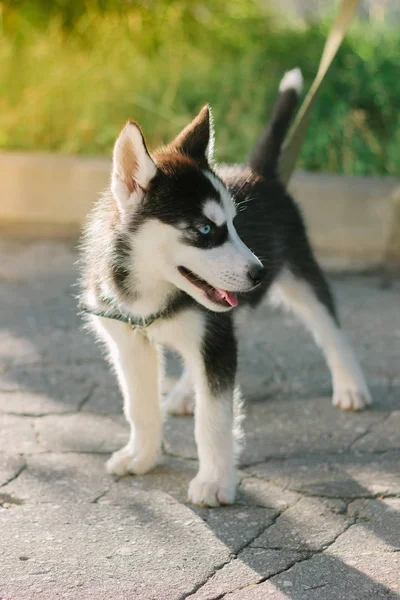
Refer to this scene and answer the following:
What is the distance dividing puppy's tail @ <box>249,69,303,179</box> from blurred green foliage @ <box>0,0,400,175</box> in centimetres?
276

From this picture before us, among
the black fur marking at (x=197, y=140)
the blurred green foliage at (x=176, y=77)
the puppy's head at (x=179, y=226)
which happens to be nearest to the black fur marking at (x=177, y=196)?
the puppy's head at (x=179, y=226)

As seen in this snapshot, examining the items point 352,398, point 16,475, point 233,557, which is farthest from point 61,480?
point 352,398

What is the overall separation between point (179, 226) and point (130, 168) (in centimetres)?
27

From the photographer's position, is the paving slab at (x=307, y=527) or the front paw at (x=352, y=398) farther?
the front paw at (x=352, y=398)

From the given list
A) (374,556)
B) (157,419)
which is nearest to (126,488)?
(157,419)

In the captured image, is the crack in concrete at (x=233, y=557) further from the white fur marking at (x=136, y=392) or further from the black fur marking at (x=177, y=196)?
the black fur marking at (x=177, y=196)

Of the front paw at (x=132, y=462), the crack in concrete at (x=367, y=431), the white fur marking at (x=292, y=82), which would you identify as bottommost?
the front paw at (x=132, y=462)

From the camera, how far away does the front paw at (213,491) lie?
10.7 feet

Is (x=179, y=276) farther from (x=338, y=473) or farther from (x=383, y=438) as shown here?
(x=383, y=438)

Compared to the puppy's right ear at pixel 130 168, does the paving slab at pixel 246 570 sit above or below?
below

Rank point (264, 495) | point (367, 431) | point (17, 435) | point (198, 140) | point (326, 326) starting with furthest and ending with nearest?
point (326, 326) → point (367, 431) → point (17, 435) → point (264, 495) → point (198, 140)

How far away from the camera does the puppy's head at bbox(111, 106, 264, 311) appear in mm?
2951

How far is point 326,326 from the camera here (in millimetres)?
4320

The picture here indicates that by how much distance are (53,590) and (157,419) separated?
1.01 meters
